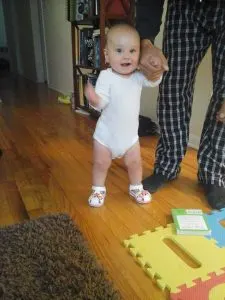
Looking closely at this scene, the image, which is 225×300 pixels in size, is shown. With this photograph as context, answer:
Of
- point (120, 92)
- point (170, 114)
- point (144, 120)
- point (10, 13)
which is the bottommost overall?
point (144, 120)

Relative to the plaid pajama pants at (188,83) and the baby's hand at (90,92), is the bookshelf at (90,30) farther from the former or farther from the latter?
the baby's hand at (90,92)

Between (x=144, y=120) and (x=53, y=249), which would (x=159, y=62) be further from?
(x=144, y=120)

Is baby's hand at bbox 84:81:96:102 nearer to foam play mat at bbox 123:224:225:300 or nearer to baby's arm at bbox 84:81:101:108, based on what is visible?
baby's arm at bbox 84:81:101:108

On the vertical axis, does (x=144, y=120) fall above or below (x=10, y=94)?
above

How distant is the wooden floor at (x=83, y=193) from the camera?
2.73 feet

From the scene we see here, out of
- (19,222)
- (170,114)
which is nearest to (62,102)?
(170,114)

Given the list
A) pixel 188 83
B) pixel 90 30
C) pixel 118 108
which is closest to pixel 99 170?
pixel 118 108

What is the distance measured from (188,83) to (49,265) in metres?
0.81

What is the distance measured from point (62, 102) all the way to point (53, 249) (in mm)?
2234

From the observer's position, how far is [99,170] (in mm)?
1075

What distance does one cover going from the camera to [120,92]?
96 centimetres

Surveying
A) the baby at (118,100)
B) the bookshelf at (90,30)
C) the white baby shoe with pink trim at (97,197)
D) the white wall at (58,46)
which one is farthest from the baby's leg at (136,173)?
the white wall at (58,46)

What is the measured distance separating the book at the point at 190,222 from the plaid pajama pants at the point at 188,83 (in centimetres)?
21

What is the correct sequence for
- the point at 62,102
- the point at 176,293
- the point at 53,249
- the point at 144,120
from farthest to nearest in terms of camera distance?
the point at 62,102
the point at 144,120
the point at 53,249
the point at 176,293
